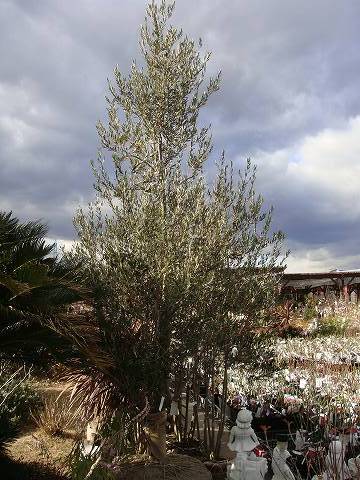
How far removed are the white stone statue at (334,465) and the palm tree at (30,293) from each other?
9.13ft

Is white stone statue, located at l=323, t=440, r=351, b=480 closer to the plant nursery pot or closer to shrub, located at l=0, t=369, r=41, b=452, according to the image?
the plant nursery pot

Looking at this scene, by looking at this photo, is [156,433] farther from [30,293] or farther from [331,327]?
[331,327]

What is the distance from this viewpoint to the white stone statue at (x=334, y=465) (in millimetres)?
3930

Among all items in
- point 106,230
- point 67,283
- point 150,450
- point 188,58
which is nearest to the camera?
point 67,283

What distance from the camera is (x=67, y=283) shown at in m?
5.45

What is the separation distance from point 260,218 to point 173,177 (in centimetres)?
114

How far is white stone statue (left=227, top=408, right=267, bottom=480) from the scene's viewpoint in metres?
4.86

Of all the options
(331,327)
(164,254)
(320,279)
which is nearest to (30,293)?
(164,254)

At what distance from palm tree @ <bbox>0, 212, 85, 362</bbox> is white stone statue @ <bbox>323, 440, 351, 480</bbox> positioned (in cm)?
278

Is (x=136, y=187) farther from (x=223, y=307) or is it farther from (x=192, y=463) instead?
(x=192, y=463)

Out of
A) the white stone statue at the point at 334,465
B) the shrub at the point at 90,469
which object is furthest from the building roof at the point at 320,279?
the shrub at the point at 90,469

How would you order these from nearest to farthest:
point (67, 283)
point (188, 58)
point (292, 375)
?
point (67, 283) < point (188, 58) < point (292, 375)

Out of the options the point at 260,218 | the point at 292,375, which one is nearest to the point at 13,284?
the point at 260,218

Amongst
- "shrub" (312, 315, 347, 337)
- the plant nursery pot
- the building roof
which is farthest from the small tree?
the building roof
